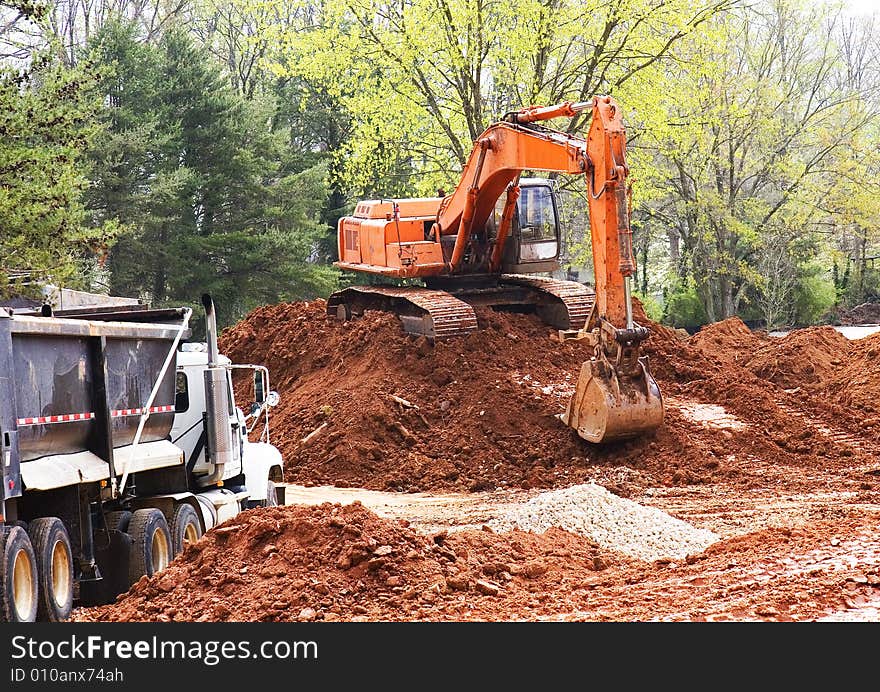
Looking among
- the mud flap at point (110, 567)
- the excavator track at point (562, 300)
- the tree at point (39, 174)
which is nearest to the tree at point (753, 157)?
the excavator track at point (562, 300)

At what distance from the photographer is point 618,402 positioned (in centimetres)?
1377

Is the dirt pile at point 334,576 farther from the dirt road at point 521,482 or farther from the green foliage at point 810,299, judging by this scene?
the green foliage at point 810,299

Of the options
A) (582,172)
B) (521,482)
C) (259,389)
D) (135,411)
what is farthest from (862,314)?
(135,411)

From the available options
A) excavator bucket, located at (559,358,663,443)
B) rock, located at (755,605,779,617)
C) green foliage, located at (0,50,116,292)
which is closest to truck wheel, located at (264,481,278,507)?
excavator bucket, located at (559,358,663,443)

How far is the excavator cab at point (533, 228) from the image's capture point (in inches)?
744

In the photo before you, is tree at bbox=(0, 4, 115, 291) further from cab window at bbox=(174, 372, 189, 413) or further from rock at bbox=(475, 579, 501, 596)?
rock at bbox=(475, 579, 501, 596)

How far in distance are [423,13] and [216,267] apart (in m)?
10.7

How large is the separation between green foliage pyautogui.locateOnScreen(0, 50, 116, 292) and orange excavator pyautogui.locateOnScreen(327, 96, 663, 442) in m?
4.87

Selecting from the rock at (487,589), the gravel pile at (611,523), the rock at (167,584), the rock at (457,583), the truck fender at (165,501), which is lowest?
the gravel pile at (611,523)

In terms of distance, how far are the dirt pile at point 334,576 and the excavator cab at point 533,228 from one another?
1075 cm

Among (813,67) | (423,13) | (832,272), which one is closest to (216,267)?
(423,13)

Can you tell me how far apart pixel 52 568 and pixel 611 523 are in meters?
4.89

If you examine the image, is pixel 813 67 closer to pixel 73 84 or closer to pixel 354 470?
pixel 73 84

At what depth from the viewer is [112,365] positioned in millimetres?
8414
